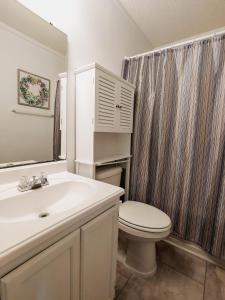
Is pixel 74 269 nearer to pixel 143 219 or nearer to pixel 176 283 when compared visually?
pixel 143 219

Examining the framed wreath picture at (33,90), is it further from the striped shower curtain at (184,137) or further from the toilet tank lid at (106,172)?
the striped shower curtain at (184,137)

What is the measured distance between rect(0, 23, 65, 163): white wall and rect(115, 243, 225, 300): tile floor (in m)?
1.09

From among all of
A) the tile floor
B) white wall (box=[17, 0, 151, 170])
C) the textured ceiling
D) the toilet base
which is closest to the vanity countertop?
white wall (box=[17, 0, 151, 170])

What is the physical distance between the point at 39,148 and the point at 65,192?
34cm

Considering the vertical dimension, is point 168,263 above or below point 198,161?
below

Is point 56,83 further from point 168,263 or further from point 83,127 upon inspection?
point 168,263

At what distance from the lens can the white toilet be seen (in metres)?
1.18

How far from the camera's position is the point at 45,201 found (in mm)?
930

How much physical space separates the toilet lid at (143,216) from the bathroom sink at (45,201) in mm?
462

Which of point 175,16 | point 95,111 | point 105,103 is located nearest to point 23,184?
point 95,111

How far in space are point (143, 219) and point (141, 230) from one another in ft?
0.33

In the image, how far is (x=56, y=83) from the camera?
1163 mm

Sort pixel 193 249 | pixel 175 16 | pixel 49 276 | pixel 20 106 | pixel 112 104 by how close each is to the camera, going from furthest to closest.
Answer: pixel 175 16 < pixel 193 249 < pixel 112 104 < pixel 20 106 < pixel 49 276

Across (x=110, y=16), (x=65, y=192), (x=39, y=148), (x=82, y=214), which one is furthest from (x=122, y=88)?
(x=82, y=214)
